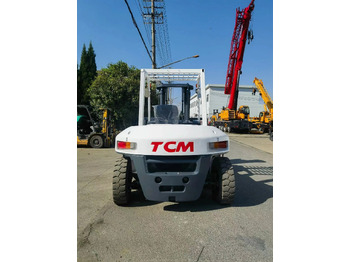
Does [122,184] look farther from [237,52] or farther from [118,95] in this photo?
[237,52]

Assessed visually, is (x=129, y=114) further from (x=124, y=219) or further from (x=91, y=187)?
(x=124, y=219)

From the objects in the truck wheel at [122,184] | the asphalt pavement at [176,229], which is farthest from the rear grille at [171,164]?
the asphalt pavement at [176,229]

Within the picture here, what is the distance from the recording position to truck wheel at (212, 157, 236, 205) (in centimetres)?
261

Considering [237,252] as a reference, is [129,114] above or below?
above

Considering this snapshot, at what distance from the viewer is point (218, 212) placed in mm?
2568

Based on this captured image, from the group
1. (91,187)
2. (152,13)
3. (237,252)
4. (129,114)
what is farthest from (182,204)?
(152,13)

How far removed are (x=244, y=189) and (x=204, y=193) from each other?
2.42 feet

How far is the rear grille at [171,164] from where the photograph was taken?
7.70 feet

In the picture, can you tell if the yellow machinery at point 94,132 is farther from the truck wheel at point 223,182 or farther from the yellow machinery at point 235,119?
the yellow machinery at point 235,119

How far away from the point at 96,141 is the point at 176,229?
310 inches

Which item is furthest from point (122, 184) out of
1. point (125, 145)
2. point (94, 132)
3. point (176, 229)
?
point (94, 132)

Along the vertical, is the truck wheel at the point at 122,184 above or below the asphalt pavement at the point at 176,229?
above

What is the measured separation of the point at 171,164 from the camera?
241cm

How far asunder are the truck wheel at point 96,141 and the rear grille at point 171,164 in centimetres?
737
